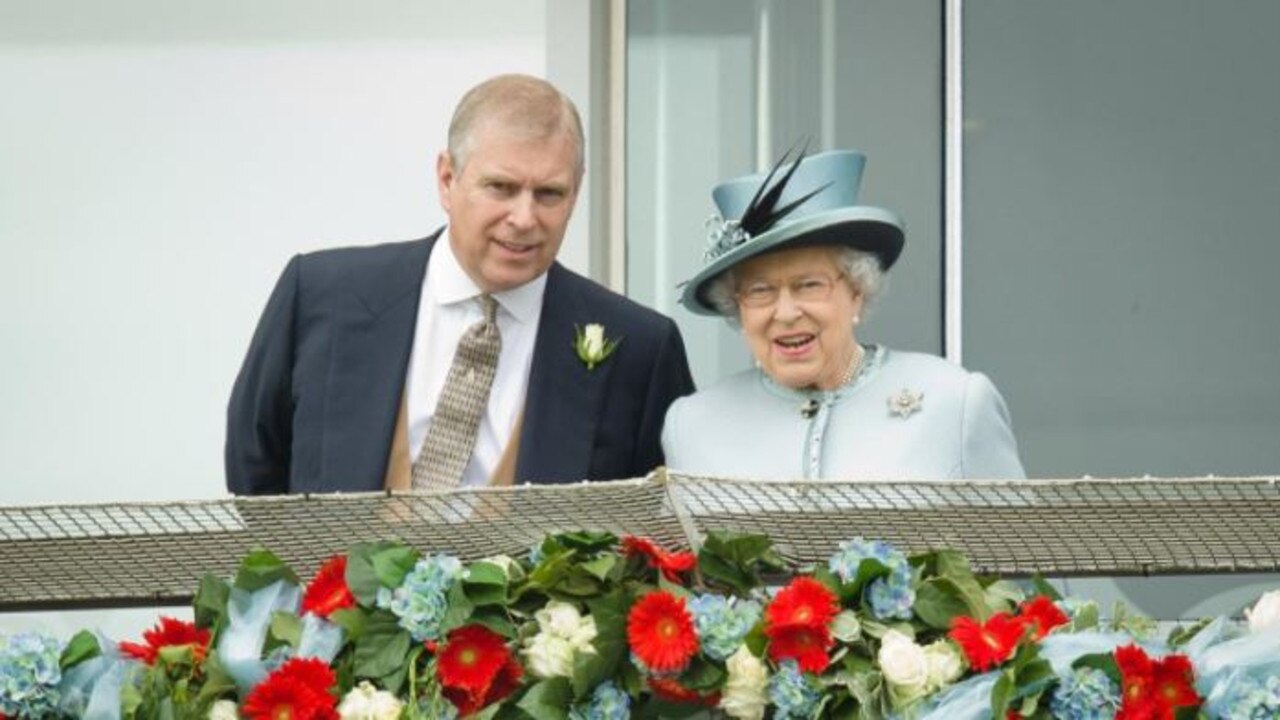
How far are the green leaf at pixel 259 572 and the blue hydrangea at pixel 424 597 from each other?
0.13 meters

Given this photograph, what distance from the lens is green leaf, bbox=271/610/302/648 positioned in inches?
137

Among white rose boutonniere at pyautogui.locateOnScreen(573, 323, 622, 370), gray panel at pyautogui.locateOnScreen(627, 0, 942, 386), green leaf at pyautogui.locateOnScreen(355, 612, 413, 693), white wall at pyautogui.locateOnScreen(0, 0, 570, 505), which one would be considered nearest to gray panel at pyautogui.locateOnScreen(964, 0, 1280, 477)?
gray panel at pyautogui.locateOnScreen(627, 0, 942, 386)

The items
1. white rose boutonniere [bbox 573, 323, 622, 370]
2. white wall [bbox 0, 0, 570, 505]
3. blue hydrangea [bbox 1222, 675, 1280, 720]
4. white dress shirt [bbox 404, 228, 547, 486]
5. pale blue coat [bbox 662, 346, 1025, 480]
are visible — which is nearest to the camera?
blue hydrangea [bbox 1222, 675, 1280, 720]

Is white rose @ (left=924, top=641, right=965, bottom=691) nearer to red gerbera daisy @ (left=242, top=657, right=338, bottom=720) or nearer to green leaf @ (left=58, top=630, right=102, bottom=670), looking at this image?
red gerbera daisy @ (left=242, top=657, right=338, bottom=720)

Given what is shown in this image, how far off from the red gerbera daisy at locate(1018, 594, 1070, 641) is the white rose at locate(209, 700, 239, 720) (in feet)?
2.78

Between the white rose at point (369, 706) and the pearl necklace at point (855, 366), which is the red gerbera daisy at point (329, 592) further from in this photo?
the pearl necklace at point (855, 366)

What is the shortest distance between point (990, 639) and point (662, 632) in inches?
13.5

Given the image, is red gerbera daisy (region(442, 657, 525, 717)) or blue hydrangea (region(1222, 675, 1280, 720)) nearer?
blue hydrangea (region(1222, 675, 1280, 720))

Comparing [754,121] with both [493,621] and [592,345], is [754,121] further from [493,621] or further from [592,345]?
[493,621]

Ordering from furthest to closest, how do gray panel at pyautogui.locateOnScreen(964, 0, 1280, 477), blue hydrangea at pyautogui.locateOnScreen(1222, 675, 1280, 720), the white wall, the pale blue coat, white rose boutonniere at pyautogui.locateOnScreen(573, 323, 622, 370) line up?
the white wall < gray panel at pyautogui.locateOnScreen(964, 0, 1280, 477) < white rose boutonniere at pyautogui.locateOnScreen(573, 323, 622, 370) < the pale blue coat < blue hydrangea at pyautogui.locateOnScreen(1222, 675, 1280, 720)

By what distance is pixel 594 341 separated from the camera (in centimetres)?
498

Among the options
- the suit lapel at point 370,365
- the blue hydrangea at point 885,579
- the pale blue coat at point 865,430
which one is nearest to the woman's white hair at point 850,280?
the pale blue coat at point 865,430

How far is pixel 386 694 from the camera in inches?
135

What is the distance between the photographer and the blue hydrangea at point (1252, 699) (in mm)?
3264
